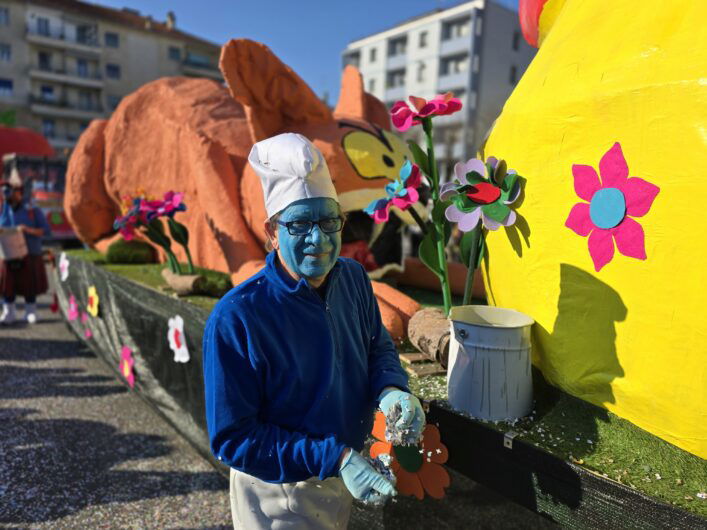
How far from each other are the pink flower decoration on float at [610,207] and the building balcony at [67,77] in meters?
31.9

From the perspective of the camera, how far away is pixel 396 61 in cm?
2892

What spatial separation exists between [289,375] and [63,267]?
4.56m

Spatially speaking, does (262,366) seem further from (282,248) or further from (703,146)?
(703,146)

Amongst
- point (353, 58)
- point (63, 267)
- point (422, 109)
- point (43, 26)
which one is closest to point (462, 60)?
point (353, 58)

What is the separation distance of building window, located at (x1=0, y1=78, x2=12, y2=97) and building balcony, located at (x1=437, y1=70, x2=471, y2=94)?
2171cm

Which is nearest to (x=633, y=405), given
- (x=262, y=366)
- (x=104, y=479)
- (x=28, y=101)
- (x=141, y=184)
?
(x=262, y=366)

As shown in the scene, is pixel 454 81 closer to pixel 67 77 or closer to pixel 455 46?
pixel 455 46

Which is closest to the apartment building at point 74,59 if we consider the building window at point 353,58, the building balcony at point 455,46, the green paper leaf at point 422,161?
the building window at point 353,58

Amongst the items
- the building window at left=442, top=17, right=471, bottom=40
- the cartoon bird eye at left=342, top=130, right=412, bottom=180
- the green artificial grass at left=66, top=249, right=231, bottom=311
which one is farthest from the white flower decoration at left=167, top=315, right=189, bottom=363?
the building window at left=442, top=17, right=471, bottom=40

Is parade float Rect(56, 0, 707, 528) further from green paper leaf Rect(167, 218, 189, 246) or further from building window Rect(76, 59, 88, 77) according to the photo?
building window Rect(76, 59, 88, 77)

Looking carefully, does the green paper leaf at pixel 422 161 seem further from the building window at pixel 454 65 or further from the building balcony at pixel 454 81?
the building window at pixel 454 65

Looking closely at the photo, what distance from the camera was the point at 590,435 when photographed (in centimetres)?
143

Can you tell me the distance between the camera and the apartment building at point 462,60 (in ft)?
80.2

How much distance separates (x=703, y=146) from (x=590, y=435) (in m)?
0.80
